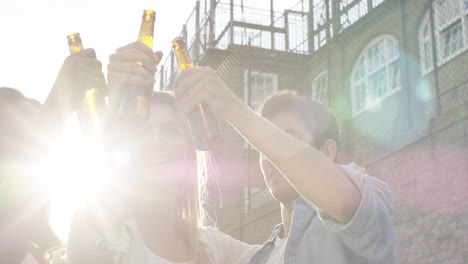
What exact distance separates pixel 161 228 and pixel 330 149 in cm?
101

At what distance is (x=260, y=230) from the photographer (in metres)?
12.6

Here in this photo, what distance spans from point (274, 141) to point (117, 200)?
2.49ft

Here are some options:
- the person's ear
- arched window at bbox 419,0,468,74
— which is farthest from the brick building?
the person's ear

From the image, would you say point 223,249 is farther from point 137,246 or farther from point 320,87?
point 320,87

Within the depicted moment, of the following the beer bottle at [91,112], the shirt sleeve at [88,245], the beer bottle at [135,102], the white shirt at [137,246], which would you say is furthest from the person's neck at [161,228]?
the beer bottle at [135,102]

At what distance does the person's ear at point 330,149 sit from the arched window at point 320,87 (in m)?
17.1

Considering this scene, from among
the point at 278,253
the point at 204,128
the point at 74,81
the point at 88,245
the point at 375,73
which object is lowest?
the point at 278,253

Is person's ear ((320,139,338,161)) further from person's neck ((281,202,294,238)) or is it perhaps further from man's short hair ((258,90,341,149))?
person's neck ((281,202,294,238))

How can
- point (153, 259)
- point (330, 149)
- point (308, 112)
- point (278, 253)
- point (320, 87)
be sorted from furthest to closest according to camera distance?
1. point (320, 87)
2. point (330, 149)
3. point (308, 112)
4. point (278, 253)
5. point (153, 259)

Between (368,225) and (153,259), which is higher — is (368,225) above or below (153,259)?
above

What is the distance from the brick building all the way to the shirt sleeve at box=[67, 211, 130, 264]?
5.96 meters

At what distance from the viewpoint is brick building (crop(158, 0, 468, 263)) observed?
308 inches

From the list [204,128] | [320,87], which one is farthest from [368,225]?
[320,87]

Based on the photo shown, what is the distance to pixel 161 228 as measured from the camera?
2.78 m
